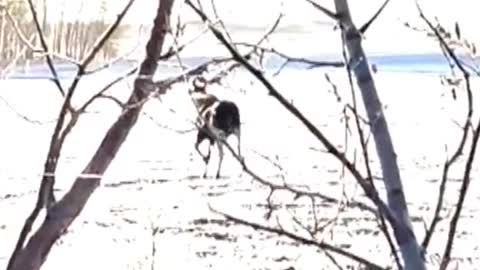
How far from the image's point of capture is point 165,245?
9.85 feet

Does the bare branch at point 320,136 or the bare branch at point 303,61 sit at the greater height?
the bare branch at point 303,61

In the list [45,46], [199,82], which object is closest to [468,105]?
[199,82]

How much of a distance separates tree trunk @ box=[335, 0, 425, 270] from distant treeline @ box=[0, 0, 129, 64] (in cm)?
90

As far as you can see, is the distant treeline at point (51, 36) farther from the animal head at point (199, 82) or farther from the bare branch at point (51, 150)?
the animal head at point (199, 82)

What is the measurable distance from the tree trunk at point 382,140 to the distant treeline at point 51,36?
0.90 meters

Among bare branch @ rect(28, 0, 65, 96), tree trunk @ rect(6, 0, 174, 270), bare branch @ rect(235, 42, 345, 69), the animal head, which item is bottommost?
tree trunk @ rect(6, 0, 174, 270)

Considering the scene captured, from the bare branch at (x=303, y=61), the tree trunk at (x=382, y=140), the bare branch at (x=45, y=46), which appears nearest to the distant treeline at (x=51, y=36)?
the bare branch at (x=45, y=46)

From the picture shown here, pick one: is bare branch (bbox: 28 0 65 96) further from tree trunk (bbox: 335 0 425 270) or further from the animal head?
tree trunk (bbox: 335 0 425 270)

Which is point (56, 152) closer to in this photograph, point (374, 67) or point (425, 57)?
point (425, 57)

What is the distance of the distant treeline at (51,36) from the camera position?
58.1 inches

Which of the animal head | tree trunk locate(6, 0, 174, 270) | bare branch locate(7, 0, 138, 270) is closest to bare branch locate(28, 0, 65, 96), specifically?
bare branch locate(7, 0, 138, 270)

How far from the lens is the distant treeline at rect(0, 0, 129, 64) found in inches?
58.1

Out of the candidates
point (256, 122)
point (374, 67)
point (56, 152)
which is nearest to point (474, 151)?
point (374, 67)

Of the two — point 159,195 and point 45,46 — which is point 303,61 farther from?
point 159,195
